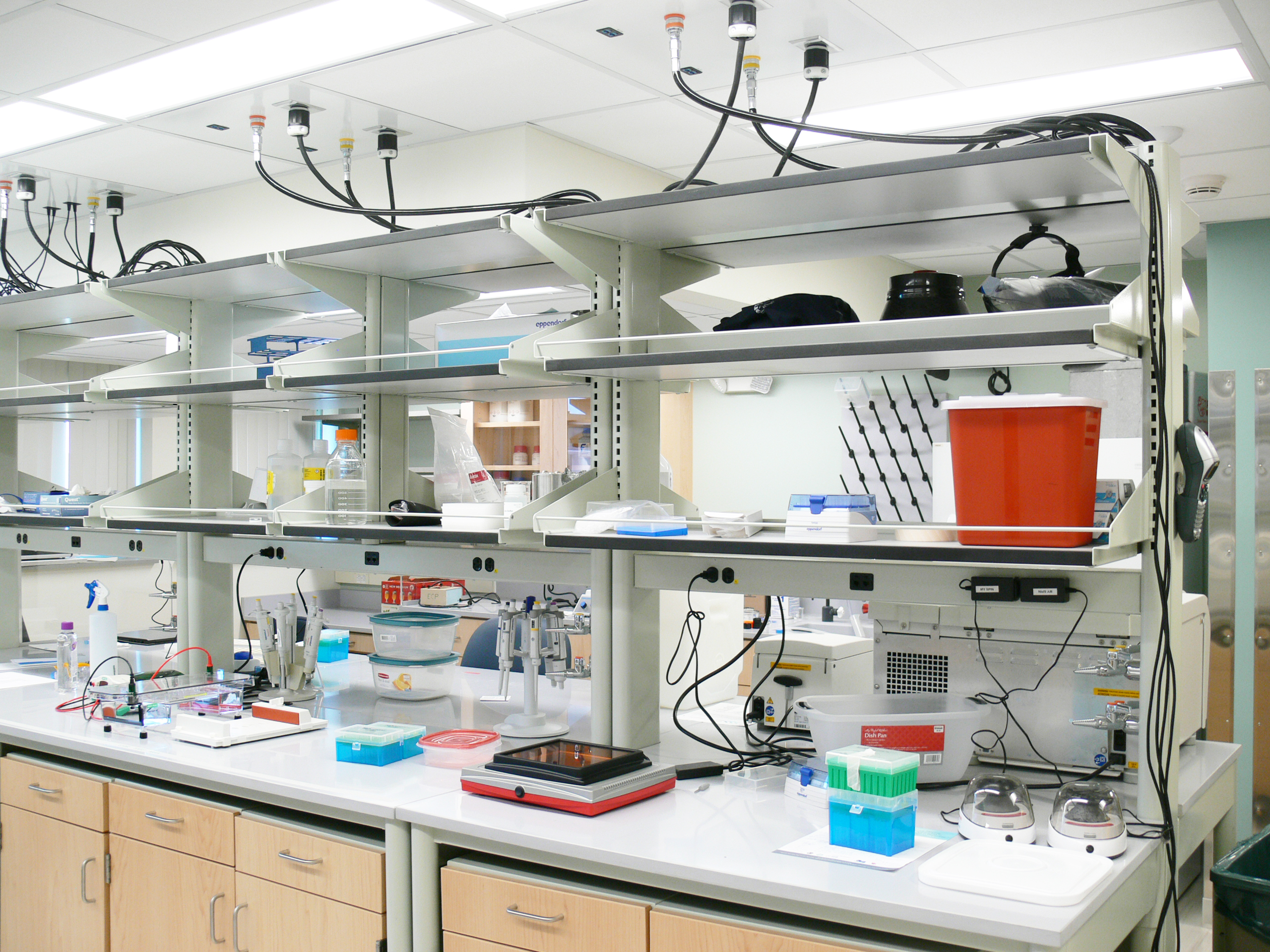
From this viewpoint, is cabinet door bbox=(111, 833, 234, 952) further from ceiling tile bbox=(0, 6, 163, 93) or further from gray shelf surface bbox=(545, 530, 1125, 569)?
ceiling tile bbox=(0, 6, 163, 93)

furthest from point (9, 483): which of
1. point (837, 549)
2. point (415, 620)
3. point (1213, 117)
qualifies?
point (1213, 117)

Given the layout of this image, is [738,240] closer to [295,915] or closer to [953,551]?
[953,551]

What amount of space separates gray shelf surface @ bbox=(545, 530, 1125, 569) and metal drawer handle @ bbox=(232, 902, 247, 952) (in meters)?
0.97

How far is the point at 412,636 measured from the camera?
9.11ft

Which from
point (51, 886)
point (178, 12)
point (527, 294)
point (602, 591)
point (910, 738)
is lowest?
point (51, 886)

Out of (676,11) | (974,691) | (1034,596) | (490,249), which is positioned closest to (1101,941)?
(1034,596)

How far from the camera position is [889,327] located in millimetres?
1711

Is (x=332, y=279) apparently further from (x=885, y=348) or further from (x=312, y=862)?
(x=885, y=348)

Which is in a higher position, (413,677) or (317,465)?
(317,465)

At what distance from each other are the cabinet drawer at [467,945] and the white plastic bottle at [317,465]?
46.0 inches

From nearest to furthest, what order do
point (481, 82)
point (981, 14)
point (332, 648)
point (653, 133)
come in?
1. point (981, 14)
2. point (481, 82)
3. point (653, 133)
4. point (332, 648)

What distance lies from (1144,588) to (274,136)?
2.72 metres

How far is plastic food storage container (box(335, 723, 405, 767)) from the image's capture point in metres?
2.12

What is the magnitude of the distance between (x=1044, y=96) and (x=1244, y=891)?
214cm
